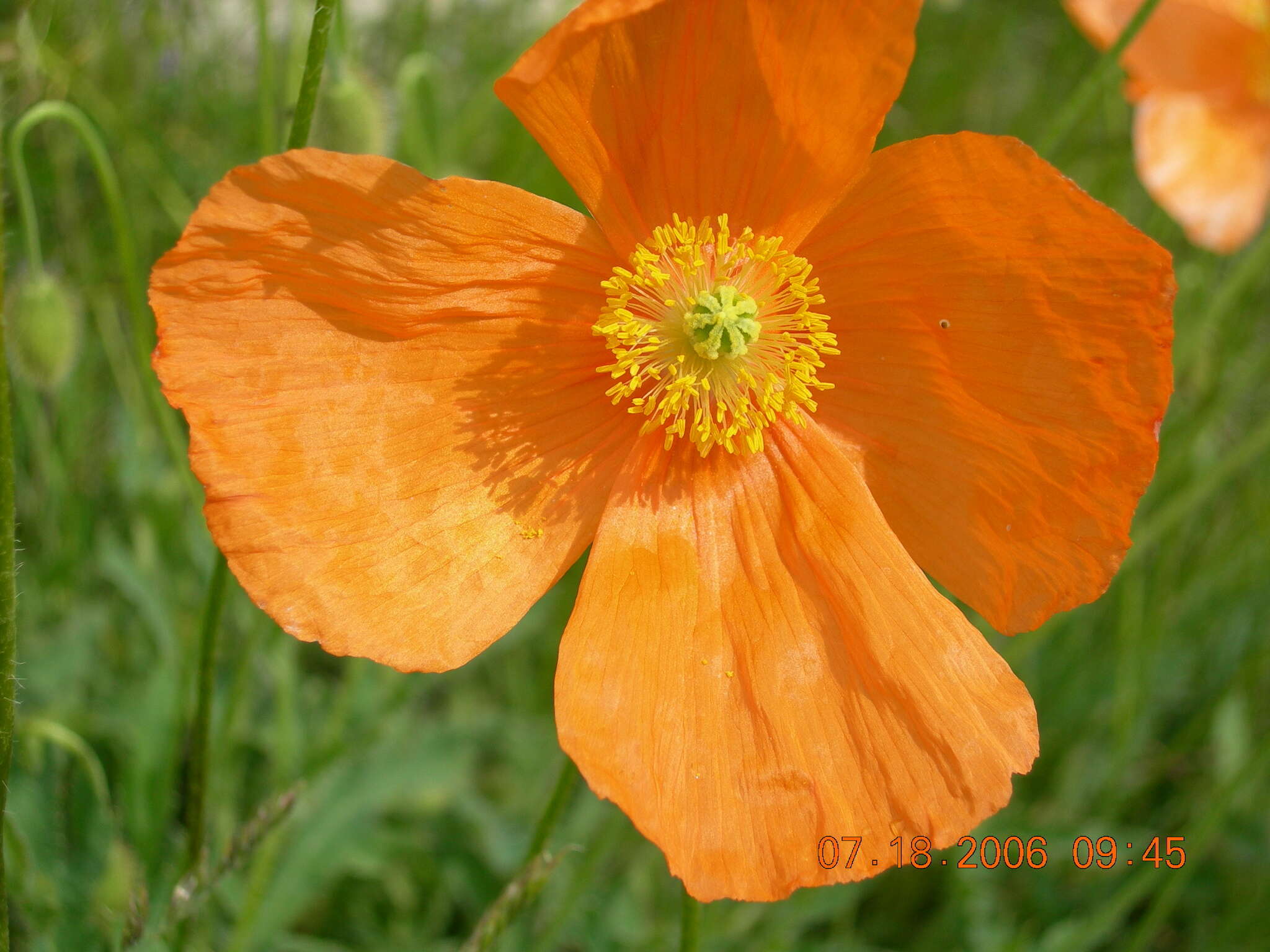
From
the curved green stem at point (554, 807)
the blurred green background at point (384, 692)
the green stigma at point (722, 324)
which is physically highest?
the green stigma at point (722, 324)

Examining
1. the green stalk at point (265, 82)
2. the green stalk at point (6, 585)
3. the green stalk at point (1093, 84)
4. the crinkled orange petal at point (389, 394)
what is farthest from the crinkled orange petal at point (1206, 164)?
the green stalk at point (6, 585)

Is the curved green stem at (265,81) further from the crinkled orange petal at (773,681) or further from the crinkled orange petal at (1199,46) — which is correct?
the crinkled orange petal at (1199,46)

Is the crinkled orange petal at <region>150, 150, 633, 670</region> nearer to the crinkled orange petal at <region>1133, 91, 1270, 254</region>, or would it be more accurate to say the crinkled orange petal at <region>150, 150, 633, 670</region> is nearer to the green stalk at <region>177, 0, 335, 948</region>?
the green stalk at <region>177, 0, 335, 948</region>

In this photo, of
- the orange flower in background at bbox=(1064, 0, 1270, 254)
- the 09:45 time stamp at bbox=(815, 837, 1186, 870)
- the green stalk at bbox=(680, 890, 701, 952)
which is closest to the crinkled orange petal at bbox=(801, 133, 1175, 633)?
the green stalk at bbox=(680, 890, 701, 952)

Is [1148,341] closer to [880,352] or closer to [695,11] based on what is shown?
[880,352]

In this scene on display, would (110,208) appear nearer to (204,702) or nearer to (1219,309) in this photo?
(204,702)

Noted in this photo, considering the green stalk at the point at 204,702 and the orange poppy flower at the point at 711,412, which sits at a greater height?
the orange poppy flower at the point at 711,412

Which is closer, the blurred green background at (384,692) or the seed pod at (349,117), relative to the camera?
the seed pod at (349,117)
